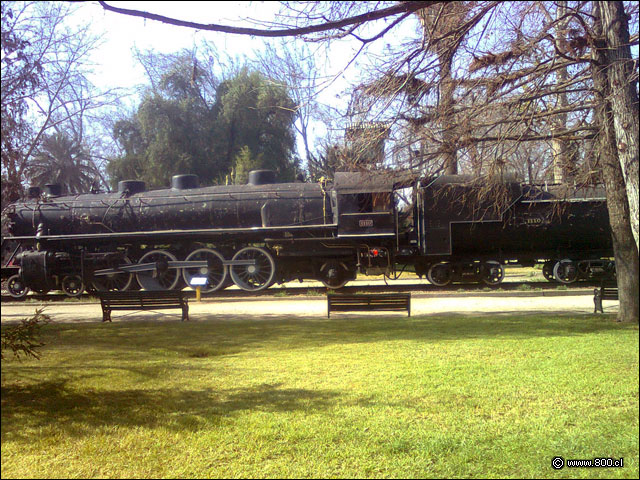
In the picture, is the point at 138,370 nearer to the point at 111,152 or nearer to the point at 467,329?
the point at 467,329

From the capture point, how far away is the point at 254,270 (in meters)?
13.0

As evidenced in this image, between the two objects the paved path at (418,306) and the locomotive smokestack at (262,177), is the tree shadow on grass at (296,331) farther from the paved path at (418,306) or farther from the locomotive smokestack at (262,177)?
the locomotive smokestack at (262,177)

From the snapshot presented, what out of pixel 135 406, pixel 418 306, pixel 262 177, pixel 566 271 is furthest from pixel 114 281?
pixel 566 271

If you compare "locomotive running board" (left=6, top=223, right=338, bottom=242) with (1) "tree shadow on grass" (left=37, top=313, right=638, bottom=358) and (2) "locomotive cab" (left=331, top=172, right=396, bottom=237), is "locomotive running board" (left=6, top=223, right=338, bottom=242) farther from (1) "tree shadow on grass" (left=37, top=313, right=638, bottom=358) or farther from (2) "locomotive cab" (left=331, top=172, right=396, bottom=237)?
(1) "tree shadow on grass" (left=37, top=313, right=638, bottom=358)

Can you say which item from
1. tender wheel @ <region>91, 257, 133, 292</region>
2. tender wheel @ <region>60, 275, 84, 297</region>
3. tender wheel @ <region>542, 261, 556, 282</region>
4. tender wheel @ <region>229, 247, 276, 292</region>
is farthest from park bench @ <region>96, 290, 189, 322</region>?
tender wheel @ <region>542, 261, 556, 282</region>

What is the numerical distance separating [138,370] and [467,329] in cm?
460

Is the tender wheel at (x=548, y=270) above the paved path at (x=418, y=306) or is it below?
above

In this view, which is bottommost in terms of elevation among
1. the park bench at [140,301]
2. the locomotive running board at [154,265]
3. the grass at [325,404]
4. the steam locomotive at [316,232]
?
the grass at [325,404]

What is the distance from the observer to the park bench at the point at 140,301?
653cm

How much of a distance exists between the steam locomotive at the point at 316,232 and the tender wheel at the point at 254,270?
29mm

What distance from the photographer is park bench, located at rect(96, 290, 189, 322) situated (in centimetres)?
653

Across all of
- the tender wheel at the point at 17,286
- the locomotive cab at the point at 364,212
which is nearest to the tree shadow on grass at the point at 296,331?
the tender wheel at the point at 17,286

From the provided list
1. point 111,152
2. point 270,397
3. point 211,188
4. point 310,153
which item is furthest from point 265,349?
point 111,152

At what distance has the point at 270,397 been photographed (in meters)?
4.20
